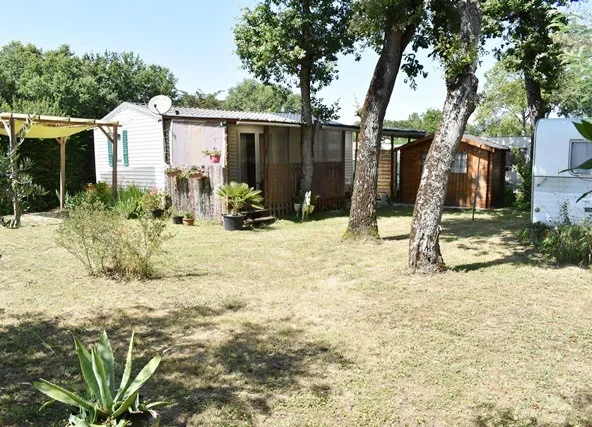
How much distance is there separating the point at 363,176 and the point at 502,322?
16.7 ft

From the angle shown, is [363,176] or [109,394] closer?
[109,394]

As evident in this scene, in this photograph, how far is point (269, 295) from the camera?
6.55m

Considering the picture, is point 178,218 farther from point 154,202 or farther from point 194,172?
point 194,172

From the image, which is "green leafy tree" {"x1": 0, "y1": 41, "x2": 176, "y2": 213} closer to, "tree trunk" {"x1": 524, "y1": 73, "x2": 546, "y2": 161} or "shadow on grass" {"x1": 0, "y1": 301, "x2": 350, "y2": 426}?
"shadow on grass" {"x1": 0, "y1": 301, "x2": 350, "y2": 426}

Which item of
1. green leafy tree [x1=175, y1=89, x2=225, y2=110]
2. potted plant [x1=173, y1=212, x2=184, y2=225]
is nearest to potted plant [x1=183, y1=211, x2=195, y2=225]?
potted plant [x1=173, y1=212, x2=184, y2=225]

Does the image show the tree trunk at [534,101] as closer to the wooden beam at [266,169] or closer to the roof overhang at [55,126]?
the wooden beam at [266,169]

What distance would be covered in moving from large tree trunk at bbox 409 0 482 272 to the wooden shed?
8.86 metres

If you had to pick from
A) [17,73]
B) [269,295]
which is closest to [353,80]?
[269,295]

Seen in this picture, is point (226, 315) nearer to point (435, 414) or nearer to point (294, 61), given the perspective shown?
point (435, 414)

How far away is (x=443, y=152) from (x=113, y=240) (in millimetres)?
4996

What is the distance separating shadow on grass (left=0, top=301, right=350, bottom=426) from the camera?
11.8 ft

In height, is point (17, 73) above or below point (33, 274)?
above

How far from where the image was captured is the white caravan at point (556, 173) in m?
10.1

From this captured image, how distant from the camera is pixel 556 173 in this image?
10.1 meters
